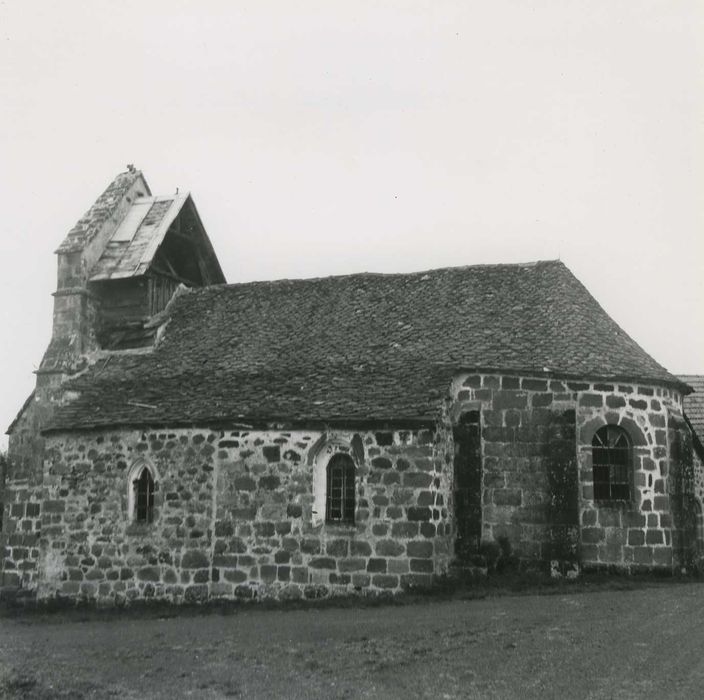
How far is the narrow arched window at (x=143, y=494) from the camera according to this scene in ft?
67.2

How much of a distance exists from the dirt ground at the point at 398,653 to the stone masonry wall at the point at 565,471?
2.66 metres

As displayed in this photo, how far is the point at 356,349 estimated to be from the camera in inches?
866

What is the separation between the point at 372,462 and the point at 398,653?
23.2 ft

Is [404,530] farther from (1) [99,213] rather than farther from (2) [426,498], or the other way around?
(1) [99,213]

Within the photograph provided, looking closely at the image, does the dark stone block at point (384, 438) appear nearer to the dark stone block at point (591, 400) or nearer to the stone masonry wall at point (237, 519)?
the stone masonry wall at point (237, 519)

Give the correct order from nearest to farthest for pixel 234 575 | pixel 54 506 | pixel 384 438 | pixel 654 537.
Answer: pixel 384 438
pixel 234 575
pixel 654 537
pixel 54 506

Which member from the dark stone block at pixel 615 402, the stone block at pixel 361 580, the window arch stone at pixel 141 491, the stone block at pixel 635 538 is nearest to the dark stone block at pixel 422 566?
the stone block at pixel 361 580

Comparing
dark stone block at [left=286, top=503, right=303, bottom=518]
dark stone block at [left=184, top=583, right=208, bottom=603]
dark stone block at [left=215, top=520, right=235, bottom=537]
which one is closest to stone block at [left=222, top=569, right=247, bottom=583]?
dark stone block at [left=184, top=583, right=208, bottom=603]

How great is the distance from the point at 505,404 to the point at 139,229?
13.5 meters

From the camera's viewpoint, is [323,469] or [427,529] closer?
[427,529]

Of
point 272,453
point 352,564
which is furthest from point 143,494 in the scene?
point 352,564

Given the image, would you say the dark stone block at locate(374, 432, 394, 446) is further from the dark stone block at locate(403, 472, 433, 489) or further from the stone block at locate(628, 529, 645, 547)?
the stone block at locate(628, 529, 645, 547)

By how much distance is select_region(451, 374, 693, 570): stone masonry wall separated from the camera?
19375 mm

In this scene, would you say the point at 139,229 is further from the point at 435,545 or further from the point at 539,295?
the point at 435,545
